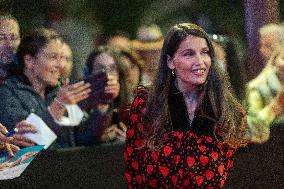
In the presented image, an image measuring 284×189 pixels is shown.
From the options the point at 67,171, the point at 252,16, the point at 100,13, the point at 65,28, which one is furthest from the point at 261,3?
the point at 67,171

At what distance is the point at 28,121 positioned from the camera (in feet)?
9.53

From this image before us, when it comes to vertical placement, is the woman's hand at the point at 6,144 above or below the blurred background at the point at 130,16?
below

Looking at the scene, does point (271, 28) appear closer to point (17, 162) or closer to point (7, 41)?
point (7, 41)

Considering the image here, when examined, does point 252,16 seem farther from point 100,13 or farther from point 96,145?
point 96,145

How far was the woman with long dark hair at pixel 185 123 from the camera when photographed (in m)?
1.91

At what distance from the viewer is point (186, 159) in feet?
6.23

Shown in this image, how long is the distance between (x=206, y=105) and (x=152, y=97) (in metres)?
0.22

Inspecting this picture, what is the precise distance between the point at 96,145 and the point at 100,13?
2.83 feet

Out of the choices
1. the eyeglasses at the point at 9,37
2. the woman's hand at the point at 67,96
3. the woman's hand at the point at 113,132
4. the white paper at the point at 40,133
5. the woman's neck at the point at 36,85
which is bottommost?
the woman's hand at the point at 113,132

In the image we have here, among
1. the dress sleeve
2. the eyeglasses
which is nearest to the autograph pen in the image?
the eyeglasses

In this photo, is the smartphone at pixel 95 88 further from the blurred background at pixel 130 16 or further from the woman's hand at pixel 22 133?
the woman's hand at pixel 22 133

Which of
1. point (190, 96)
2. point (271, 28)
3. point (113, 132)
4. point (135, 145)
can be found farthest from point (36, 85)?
point (271, 28)

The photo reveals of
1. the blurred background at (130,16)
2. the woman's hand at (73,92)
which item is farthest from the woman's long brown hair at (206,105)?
the blurred background at (130,16)

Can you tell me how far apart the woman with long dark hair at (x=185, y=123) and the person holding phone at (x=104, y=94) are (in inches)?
39.6
